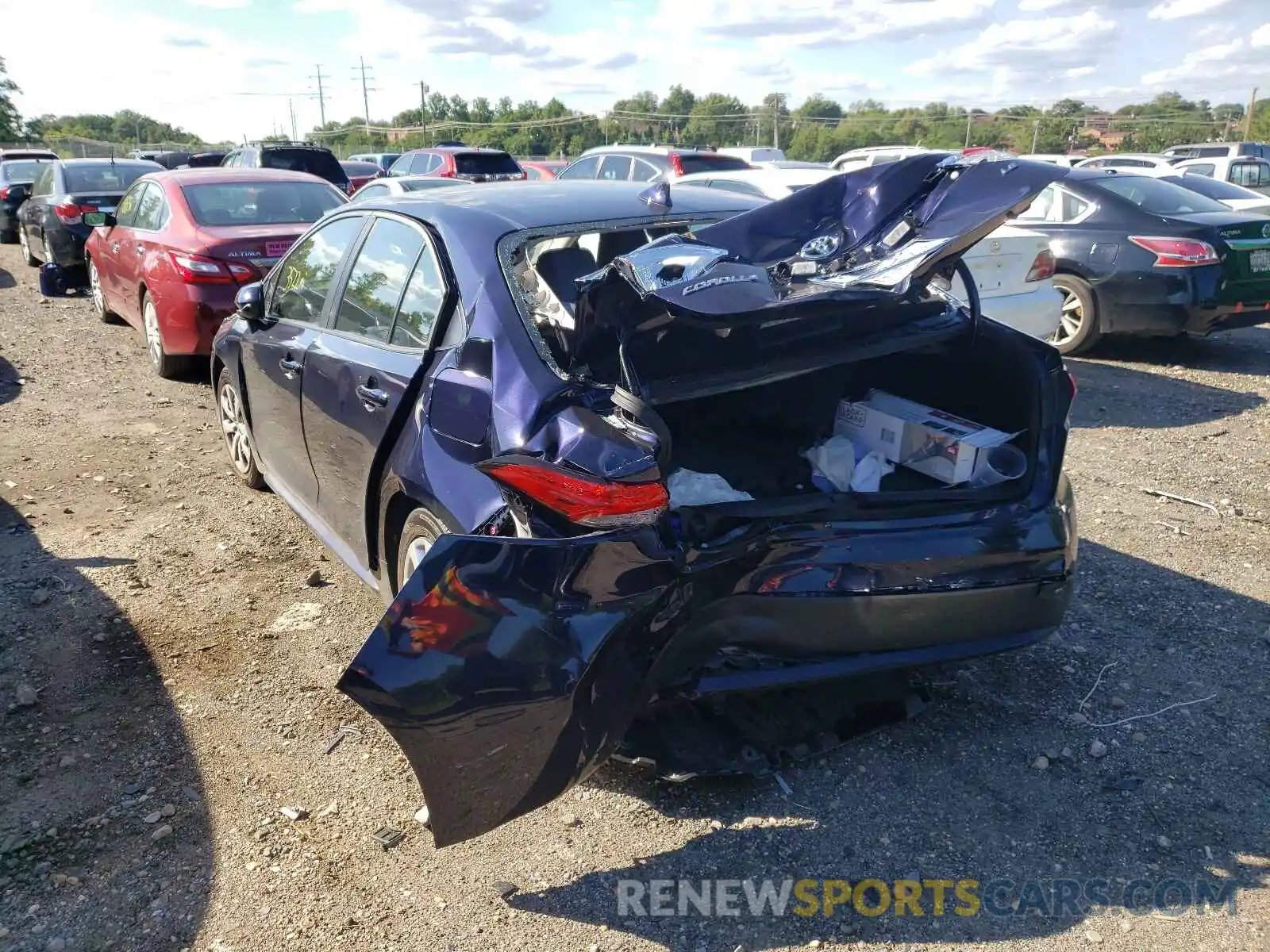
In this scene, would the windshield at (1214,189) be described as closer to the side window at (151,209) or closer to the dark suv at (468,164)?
the dark suv at (468,164)

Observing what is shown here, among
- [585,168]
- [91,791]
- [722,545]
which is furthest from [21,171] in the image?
[722,545]

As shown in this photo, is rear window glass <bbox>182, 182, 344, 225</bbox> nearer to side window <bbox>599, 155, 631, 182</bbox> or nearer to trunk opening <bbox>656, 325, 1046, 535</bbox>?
trunk opening <bbox>656, 325, 1046, 535</bbox>

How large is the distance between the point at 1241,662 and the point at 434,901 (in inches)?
117

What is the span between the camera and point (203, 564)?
14.9 feet

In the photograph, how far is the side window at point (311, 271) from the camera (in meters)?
4.01

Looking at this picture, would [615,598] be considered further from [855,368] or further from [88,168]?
[88,168]

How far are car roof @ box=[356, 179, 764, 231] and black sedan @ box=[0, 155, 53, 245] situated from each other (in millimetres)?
17038

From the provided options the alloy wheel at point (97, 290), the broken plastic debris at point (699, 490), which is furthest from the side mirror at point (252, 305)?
the alloy wheel at point (97, 290)

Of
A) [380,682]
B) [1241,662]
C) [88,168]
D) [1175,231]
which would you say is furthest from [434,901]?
[88,168]

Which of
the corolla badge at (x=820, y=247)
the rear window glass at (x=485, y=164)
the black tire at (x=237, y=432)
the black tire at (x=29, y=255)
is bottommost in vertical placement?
the black tire at (x=237, y=432)

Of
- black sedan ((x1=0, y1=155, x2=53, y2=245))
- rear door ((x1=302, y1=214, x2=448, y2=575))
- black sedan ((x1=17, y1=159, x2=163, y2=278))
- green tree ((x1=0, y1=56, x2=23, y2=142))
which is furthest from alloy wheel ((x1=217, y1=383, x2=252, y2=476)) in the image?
green tree ((x1=0, y1=56, x2=23, y2=142))

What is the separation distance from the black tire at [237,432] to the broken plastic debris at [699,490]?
2875 mm

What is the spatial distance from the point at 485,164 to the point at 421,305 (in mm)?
13708

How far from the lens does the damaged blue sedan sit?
7.59 feet
